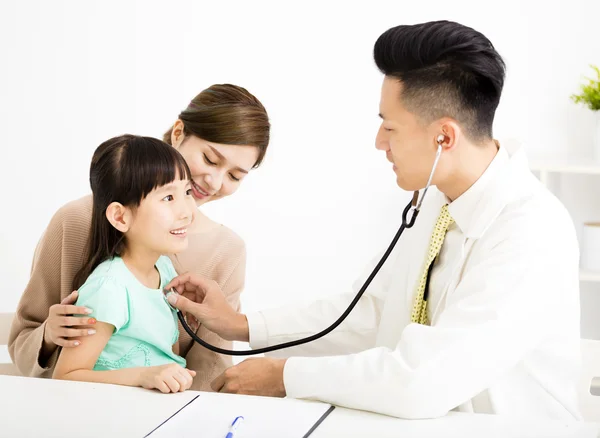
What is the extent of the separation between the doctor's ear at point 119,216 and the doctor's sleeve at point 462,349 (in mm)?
537

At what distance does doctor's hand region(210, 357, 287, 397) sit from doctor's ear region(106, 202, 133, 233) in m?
0.42

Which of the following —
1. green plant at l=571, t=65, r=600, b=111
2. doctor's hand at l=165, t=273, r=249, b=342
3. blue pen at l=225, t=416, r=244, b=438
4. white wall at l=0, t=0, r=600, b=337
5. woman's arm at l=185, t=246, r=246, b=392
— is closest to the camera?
blue pen at l=225, t=416, r=244, b=438

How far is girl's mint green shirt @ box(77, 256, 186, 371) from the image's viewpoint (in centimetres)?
174

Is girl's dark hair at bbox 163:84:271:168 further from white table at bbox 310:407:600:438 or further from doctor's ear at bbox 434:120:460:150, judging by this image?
white table at bbox 310:407:600:438

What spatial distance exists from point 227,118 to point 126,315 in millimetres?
634

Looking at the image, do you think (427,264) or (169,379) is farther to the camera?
(427,264)

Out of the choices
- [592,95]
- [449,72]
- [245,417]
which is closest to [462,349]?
[245,417]

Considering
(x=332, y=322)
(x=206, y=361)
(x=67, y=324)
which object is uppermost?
(x=67, y=324)

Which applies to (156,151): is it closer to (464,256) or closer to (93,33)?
(464,256)

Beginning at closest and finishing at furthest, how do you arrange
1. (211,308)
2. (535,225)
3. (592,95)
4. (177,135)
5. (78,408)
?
(78,408) → (535,225) → (211,308) → (177,135) → (592,95)

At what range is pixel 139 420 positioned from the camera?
1.36 metres

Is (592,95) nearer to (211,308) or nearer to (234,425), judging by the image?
(211,308)

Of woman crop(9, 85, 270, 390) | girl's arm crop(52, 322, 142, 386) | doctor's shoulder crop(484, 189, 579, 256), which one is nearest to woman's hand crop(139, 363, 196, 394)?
girl's arm crop(52, 322, 142, 386)

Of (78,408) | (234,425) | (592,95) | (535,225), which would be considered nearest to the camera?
(234,425)
